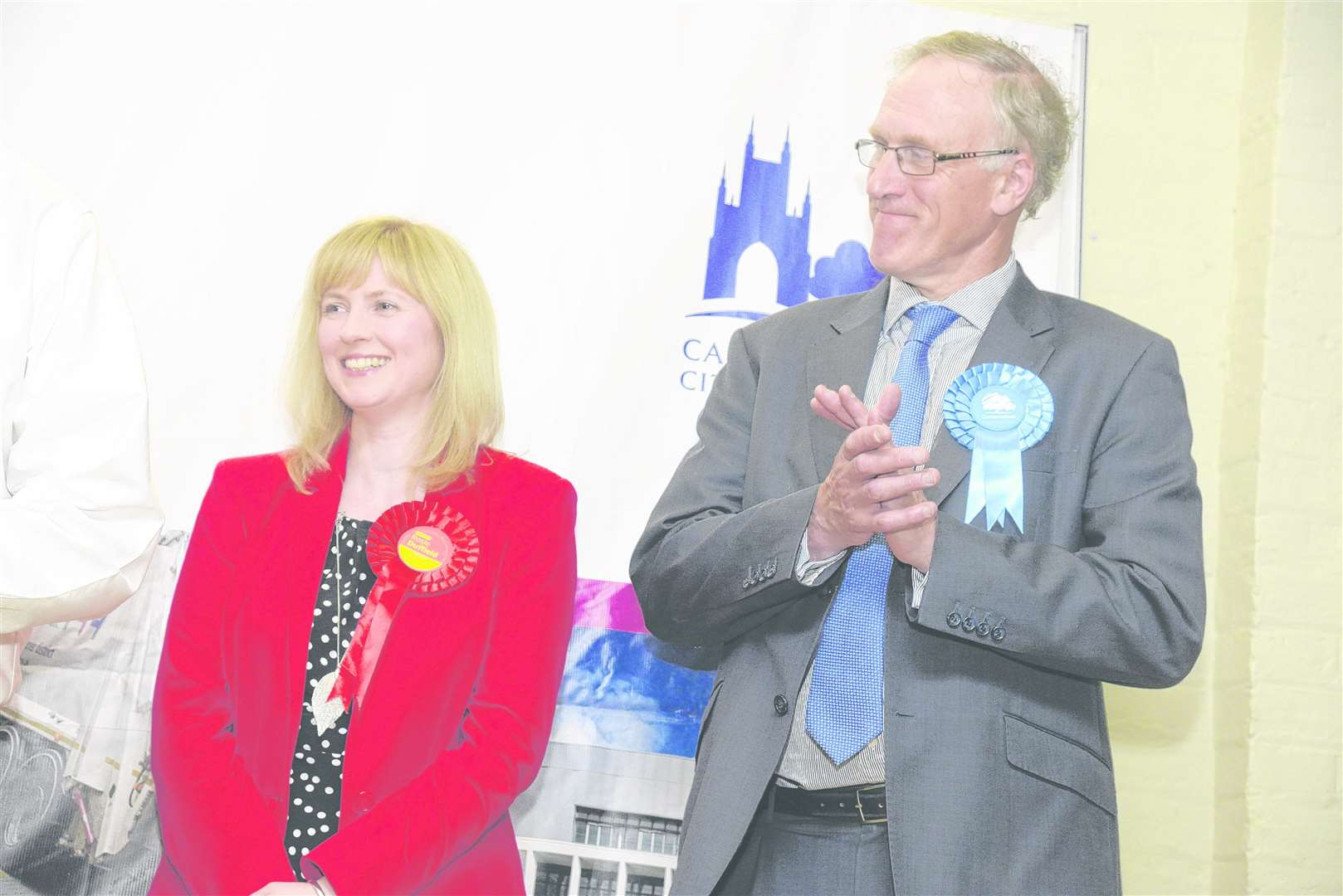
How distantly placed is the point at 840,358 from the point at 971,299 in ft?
0.83

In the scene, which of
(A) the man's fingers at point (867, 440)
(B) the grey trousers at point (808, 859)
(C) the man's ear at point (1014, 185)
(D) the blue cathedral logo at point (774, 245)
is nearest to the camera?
(A) the man's fingers at point (867, 440)

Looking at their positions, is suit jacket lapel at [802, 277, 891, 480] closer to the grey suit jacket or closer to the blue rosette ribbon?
the grey suit jacket

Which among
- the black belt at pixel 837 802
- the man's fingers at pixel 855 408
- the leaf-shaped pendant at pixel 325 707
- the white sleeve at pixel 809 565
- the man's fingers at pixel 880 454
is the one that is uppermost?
the man's fingers at pixel 855 408

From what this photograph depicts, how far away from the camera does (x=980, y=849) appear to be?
1.83 m

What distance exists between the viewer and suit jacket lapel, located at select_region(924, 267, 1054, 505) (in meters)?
2.02

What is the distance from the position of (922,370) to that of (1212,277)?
1243 millimetres

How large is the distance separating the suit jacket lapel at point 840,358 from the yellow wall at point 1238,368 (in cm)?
95

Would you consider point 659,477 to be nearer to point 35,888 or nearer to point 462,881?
point 462,881

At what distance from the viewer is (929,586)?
1.82 meters

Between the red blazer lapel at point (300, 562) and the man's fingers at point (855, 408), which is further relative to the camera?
the red blazer lapel at point (300, 562)

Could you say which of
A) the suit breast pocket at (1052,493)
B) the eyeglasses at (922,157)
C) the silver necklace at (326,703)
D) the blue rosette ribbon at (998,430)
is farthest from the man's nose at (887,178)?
the silver necklace at (326,703)

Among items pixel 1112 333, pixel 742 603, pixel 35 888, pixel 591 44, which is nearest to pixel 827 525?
pixel 742 603

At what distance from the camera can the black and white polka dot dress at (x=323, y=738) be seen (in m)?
2.22

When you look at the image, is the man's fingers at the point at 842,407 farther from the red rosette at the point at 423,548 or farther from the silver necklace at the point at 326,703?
the silver necklace at the point at 326,703
